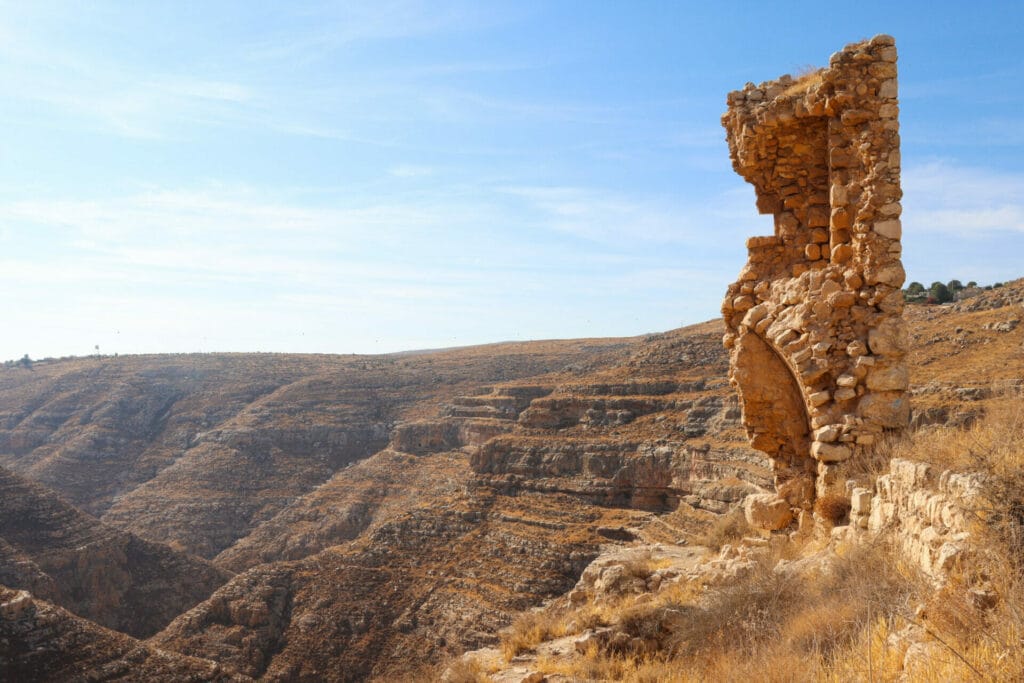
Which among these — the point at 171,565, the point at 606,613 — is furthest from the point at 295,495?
the point at 606,613

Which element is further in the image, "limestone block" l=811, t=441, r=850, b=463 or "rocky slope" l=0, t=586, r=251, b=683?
"rocky slope" l=0, t=586, r=251, b=683

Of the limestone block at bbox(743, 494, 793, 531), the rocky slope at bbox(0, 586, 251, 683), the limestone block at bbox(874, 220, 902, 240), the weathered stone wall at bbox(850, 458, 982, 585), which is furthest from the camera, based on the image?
the rocky slope at bbox(0, 586, 251, 683)

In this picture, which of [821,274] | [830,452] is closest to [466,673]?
[830,452]

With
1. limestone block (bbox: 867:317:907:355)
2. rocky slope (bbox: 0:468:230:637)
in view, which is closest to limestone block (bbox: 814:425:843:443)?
limestone block (bbox: 867:317:907:355)

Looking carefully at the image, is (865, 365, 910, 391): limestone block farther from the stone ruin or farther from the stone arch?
the stone arch

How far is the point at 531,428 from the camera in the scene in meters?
41.4

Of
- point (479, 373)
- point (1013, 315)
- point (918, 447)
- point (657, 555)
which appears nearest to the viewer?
point (918, 447)

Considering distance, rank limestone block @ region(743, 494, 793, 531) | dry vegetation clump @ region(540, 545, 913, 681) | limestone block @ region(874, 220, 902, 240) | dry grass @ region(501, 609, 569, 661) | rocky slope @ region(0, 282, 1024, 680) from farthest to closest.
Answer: rocky slope @ region(0, 282, 1024, 680) → limestone block @ region(743, 494, 793, 531) → limestone block @ region(874, 220, 902, 240) → dry grass @ region(501, 609, 569, 661) → dry vegetation clump @ region(540, 545, 913, 681)

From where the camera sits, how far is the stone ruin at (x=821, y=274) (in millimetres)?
8211

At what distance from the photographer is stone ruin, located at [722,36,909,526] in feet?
26.9

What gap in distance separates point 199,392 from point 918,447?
79.1 metres

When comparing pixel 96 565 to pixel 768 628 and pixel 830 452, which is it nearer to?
pixel 830 452

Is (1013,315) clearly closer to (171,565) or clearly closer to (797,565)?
(797,565)

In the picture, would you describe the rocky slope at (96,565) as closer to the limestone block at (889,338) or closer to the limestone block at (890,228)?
the limestone block at (889,338)
